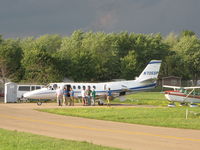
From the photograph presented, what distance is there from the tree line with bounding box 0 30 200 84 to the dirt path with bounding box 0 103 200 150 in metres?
49.9

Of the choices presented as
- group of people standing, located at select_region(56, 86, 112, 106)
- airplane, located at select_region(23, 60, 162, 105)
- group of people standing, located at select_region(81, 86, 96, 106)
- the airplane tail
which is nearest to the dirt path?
group of people standing, located at select_region(56, 86, 112, 106)

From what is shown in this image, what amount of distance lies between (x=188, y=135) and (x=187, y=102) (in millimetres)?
24431

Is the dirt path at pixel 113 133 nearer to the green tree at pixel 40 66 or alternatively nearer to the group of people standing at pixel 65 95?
the group of people standing at pixel 65 95

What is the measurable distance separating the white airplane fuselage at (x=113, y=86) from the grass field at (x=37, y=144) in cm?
2453

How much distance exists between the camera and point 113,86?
43.9 meters

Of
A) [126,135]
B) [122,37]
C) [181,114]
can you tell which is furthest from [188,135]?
[122,37]

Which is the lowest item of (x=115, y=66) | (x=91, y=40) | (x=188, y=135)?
(x=188, y=135)

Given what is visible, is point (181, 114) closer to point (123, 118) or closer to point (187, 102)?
point (123, 118)

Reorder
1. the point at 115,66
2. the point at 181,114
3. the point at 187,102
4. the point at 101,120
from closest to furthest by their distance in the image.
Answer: the point at 101,120 < the point at 181,114 < the point at 187,102 < the point at 115,66

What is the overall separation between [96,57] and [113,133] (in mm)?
84580

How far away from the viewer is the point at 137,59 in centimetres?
11400

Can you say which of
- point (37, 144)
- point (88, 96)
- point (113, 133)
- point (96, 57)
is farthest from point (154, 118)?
point (96, 57)

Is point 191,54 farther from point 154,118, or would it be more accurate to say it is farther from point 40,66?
point 154,118

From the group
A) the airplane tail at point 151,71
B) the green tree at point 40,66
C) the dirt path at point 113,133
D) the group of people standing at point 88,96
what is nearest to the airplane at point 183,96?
the airplane tail at point 151,71
